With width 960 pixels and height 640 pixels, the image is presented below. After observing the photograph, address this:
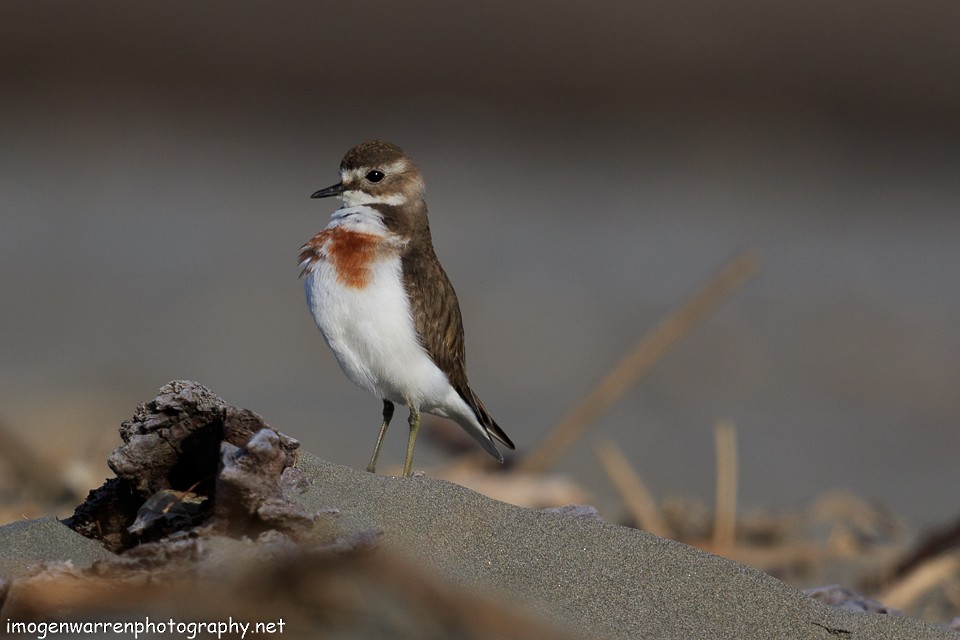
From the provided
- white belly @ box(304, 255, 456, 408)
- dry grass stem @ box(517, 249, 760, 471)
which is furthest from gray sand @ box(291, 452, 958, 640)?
dry grass stem @ box(517, 249, 760, 471)

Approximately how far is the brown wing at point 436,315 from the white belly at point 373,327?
0.14 ft

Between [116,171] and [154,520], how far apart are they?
40.0 feet

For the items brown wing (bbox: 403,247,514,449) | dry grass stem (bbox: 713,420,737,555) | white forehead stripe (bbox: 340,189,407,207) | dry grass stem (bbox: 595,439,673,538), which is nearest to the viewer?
brown wing (bbox: 403,247,514,449)

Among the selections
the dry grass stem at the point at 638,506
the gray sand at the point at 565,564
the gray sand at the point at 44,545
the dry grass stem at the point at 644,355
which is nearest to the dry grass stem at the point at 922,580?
the dry grass stem at the point at 638,506

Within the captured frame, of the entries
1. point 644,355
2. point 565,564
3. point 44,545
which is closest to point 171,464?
point 44,545

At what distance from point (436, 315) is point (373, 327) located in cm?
27

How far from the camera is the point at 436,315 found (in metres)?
4.82

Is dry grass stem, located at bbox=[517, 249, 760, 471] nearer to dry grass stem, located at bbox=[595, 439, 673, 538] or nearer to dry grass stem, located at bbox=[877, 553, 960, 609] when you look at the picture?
dry grass stem, located at bbox=[595, 439, 673, 538]

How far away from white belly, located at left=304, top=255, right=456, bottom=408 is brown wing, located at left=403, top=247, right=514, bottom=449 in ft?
0.14

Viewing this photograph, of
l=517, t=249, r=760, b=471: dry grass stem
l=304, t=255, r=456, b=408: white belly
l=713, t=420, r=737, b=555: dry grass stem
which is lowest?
l=713, t=420, r=737, b=555: dry grass stem

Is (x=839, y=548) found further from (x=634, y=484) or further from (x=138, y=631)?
(x=138, y=631)

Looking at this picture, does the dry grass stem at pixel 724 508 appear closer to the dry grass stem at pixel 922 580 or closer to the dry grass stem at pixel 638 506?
the dry grass stem at pixel 638 506

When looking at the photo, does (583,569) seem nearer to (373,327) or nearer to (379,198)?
(373,327)

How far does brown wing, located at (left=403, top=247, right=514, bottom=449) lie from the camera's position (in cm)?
476
